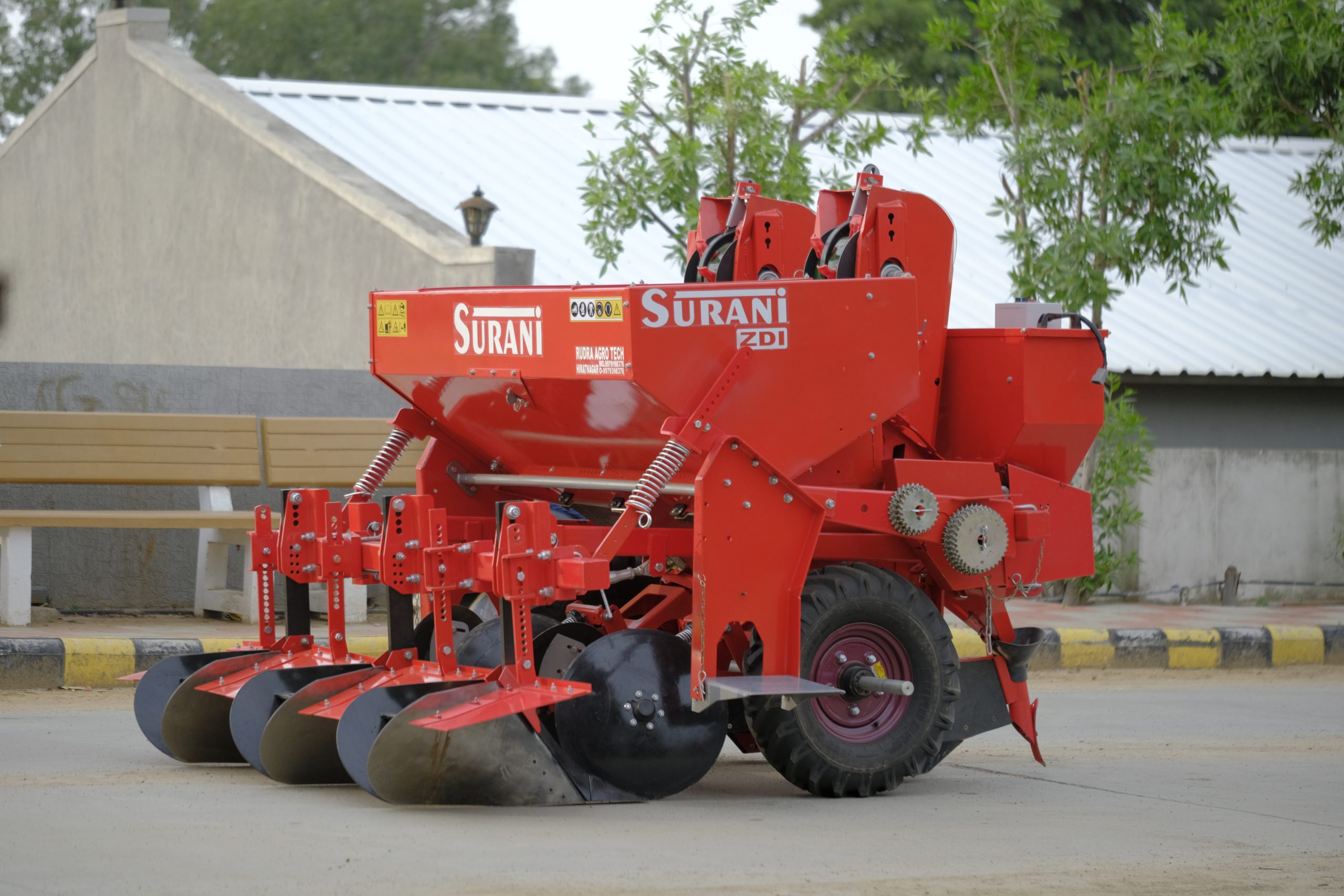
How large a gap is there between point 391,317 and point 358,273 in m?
8.44

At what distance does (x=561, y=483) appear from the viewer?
7.13 m

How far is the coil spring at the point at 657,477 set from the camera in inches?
241

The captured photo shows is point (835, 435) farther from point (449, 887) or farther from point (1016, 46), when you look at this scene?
point (1016, 46)

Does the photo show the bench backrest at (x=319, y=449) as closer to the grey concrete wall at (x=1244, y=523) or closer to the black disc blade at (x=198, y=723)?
the black disc blade at (x=198, y=723)

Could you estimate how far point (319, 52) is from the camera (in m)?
47.4

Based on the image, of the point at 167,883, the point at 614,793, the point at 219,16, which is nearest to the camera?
the point at 167,883

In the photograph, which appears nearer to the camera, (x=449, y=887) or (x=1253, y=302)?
(x=449, y=887)

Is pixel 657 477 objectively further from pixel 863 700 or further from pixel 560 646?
pixel 863 700

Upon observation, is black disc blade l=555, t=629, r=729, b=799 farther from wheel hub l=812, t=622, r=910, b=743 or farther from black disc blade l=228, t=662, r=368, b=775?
black disc blade l=228, t=662, r=368, b=775

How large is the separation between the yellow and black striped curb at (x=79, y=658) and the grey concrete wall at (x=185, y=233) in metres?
4.73

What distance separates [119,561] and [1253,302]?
12378 mm

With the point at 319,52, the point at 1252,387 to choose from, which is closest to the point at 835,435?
the point at 1252,387

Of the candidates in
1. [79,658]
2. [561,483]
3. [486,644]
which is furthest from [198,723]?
[79,658]

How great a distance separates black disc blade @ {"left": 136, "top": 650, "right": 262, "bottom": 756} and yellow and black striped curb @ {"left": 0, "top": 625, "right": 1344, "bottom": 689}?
2.03 metres
